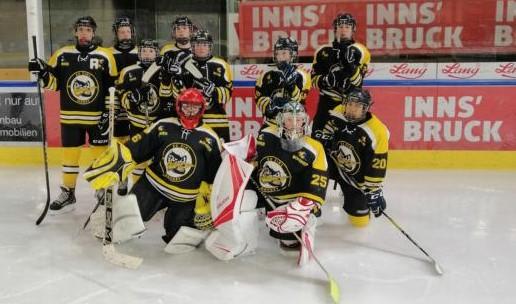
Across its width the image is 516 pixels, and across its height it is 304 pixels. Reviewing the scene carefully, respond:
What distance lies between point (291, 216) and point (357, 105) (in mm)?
799

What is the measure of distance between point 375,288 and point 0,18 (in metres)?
4.93

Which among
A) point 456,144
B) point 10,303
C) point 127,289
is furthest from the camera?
point 456,144

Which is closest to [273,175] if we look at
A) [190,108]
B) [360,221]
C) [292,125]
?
[292,125]

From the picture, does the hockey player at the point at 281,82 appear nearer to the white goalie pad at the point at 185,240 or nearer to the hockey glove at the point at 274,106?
the hockey glove at the point at 274,106

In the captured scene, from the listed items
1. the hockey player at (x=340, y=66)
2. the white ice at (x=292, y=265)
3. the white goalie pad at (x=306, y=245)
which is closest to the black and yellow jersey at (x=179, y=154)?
the white ice at (x=292, y=265)

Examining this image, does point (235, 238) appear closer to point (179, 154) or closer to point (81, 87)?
point (179, 154)

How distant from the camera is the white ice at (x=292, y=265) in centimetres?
210

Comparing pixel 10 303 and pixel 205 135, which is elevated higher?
pixel 205 135

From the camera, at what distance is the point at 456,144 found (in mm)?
4527

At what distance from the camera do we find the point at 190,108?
252 cm

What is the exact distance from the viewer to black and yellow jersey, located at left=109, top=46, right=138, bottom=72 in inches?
136

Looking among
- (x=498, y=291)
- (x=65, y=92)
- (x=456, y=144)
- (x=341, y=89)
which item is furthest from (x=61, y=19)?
(x=498, y=291)

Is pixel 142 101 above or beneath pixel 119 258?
above

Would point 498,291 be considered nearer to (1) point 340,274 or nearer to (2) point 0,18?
(1) point 340,274
